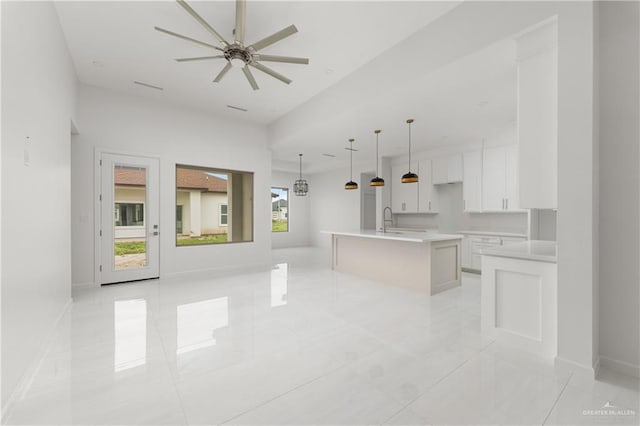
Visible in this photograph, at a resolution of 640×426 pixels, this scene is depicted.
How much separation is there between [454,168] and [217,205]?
6059 millimetres

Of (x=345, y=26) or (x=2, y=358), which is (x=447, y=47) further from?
(x=2, y=358)

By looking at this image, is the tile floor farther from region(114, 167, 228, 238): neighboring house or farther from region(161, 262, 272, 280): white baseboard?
region(114, 167, 228, 238): neighboring house

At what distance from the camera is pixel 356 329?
2916mm

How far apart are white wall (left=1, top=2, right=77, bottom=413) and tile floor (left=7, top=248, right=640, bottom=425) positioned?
30cm

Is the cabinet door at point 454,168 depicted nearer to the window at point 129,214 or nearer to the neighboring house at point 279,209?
the neighboring house at point 279,209

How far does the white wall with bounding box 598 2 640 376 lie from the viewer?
2074 mm

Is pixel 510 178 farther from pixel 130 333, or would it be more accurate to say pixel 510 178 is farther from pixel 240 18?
pixel 130 333

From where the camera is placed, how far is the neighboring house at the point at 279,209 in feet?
34.5

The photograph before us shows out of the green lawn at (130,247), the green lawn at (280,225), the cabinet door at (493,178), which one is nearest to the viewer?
the green lawn at (130,247)

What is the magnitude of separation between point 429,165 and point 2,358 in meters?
7.43

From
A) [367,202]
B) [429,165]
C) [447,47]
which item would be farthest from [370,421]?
[367,202]

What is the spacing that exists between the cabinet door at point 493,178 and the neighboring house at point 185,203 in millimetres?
6253

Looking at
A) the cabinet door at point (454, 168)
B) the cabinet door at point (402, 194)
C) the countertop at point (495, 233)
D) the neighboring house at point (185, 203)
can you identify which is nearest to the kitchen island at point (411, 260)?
the countertop at point (495, 233)

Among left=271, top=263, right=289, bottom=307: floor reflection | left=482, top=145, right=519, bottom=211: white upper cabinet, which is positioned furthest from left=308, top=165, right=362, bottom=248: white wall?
left=482, top=145, right=519, bottom=211: white upper cabinet
